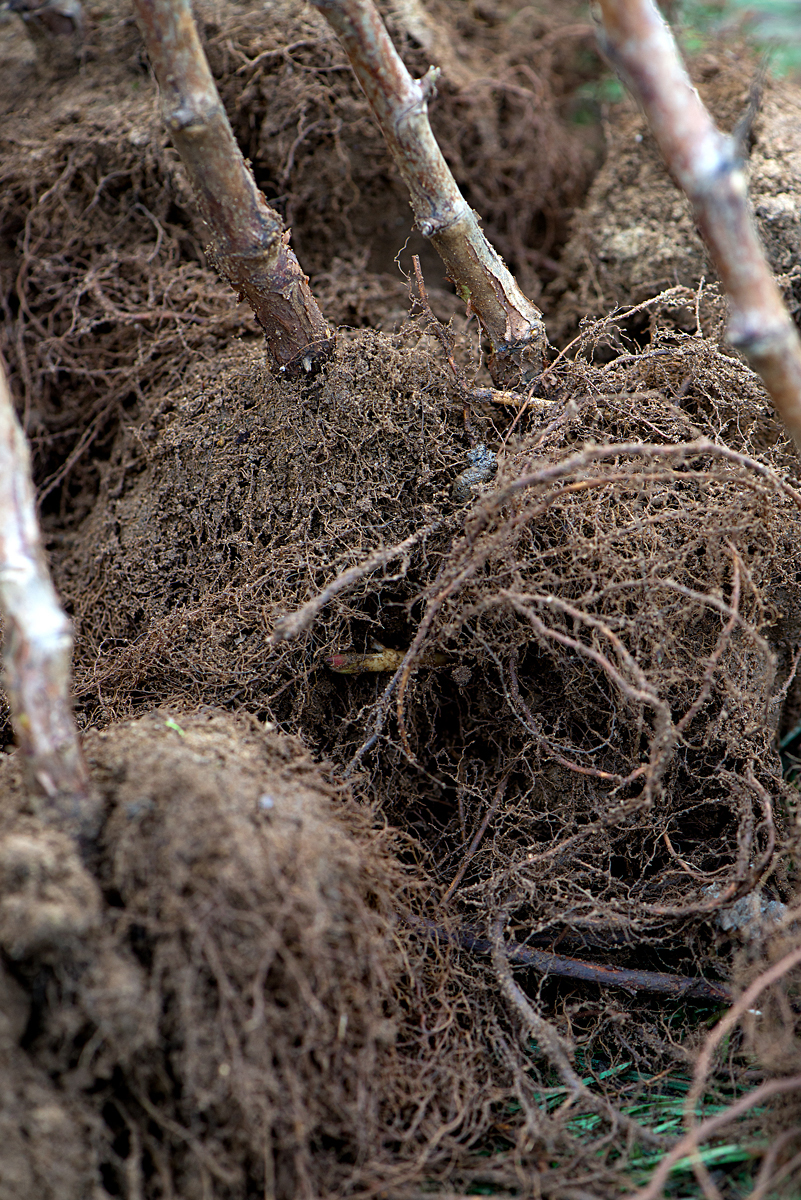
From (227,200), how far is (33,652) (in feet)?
2.03

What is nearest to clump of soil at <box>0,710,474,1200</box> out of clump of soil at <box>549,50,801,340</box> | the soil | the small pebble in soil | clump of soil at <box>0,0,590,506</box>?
the soil

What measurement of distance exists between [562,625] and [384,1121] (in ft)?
1.93

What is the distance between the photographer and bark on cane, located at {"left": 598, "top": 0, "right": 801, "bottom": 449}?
31.5 inches

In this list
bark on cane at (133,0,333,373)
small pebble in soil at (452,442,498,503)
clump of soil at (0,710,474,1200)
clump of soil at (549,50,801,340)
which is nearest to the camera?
clump of soil at (0,710,474,1200)

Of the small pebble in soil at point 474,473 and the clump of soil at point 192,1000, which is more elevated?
the small pebble in soil at point 474,473

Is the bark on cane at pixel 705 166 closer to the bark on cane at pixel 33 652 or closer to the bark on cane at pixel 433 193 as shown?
the bark on cane at pixel 433 193

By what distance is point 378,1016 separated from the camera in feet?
2.96

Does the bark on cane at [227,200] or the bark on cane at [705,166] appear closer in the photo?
the bark on cane at [705,166]

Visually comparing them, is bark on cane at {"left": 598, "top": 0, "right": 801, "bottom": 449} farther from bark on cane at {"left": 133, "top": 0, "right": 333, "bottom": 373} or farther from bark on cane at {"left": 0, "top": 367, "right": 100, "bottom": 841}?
bark on cane at {"left": 0, "top": 367, "right": 100, "bottom": 841}

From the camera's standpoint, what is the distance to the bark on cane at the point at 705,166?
0.80m

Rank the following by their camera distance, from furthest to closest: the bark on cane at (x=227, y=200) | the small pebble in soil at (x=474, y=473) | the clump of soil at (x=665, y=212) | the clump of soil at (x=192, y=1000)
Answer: the clump of soil at (x=665, y=212), the small pebble in soil at (x=474, y=473), the bark on cane at (x=227, y=200), the clump of soil at (x=192, y=1000)

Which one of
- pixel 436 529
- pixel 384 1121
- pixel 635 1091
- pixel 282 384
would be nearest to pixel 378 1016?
pixel 384 1121

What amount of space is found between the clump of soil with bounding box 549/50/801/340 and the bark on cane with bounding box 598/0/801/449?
2.06 ft

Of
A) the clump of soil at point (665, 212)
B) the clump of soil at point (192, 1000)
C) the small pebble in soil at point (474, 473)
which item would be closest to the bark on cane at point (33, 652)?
the clump of soil at point (192, 1000)
